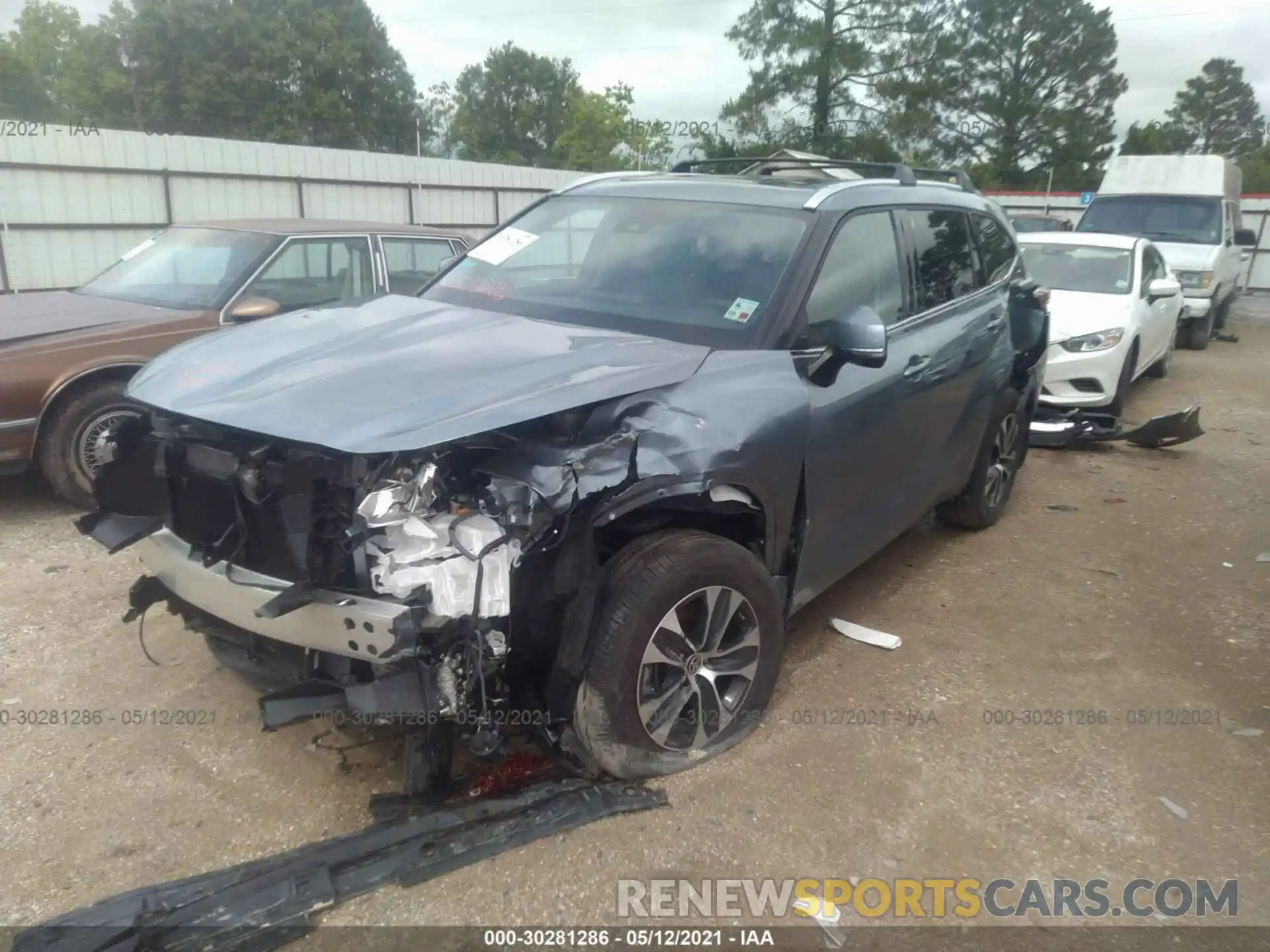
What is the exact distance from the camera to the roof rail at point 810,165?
4.44 m

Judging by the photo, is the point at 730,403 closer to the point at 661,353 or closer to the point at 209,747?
the point at 661,353

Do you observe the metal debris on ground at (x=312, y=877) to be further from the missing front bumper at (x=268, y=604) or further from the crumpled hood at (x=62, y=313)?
the crumpled hood at (x=62, y=313)

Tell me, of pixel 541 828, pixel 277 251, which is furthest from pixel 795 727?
pixel 277 251

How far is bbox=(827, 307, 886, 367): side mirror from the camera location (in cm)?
318

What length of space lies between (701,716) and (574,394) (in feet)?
3.93

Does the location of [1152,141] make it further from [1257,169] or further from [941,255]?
[941,255]

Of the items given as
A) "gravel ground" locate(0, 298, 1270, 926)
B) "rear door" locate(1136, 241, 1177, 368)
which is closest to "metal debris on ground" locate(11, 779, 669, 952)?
"gravel ground" locate(0, 298, 1270, 926)

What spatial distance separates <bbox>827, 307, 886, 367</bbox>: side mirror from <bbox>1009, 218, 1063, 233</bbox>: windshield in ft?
51.8

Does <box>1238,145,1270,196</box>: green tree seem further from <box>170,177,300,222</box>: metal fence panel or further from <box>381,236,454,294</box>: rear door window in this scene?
<box>381,236,454,294</box>: rear door window

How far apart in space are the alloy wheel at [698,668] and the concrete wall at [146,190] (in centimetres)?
918

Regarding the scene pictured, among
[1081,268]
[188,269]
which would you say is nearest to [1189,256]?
[1081,268]

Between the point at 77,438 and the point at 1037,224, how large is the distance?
1748cm

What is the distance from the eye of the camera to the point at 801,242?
3525 mm

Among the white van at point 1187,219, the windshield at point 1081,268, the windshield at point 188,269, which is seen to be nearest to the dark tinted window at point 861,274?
the windshield at point 188,269
